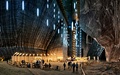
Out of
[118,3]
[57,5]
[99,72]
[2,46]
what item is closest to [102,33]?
[118,3]

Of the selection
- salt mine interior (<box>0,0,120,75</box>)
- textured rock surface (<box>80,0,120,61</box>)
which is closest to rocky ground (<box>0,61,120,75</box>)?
salt mine interior (<box>0,0,120,75</box>)

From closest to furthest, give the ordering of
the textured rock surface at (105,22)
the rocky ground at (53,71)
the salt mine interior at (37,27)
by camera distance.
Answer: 1. the rocky ground at (53,71)
2. the salt mine interior at (37,27)
3. the textured rock surface at (105,22)

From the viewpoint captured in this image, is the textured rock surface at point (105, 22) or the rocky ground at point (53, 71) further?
the textured rock surface at point (105, 22)

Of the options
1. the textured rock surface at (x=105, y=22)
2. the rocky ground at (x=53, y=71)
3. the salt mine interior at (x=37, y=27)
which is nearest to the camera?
the rocky ground at (x=53, y=71)

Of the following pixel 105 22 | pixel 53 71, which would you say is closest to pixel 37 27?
pixel 105 22

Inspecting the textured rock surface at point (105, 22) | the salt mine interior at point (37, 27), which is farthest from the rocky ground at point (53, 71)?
the textured rock surface at point (105, 22)

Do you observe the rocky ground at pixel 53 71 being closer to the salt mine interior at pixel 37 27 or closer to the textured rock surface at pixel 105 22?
the salt mine interior at pixel 37 27

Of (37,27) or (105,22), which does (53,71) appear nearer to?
(105,22)

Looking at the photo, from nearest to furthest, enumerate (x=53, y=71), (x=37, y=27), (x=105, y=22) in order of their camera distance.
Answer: (x=53, y=71) → (x=105, y=22) → (x=37, y=27)

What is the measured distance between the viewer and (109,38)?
35.7 metres

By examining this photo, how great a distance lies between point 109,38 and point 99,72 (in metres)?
9.40

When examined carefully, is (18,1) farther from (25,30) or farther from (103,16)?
(103,16)

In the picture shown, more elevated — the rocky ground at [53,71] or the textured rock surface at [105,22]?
the textured rock surface at [105,22]

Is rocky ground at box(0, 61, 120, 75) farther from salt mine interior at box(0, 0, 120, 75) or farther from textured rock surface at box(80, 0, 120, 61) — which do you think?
textured rock surface at box(80, 0, 120, 61)
